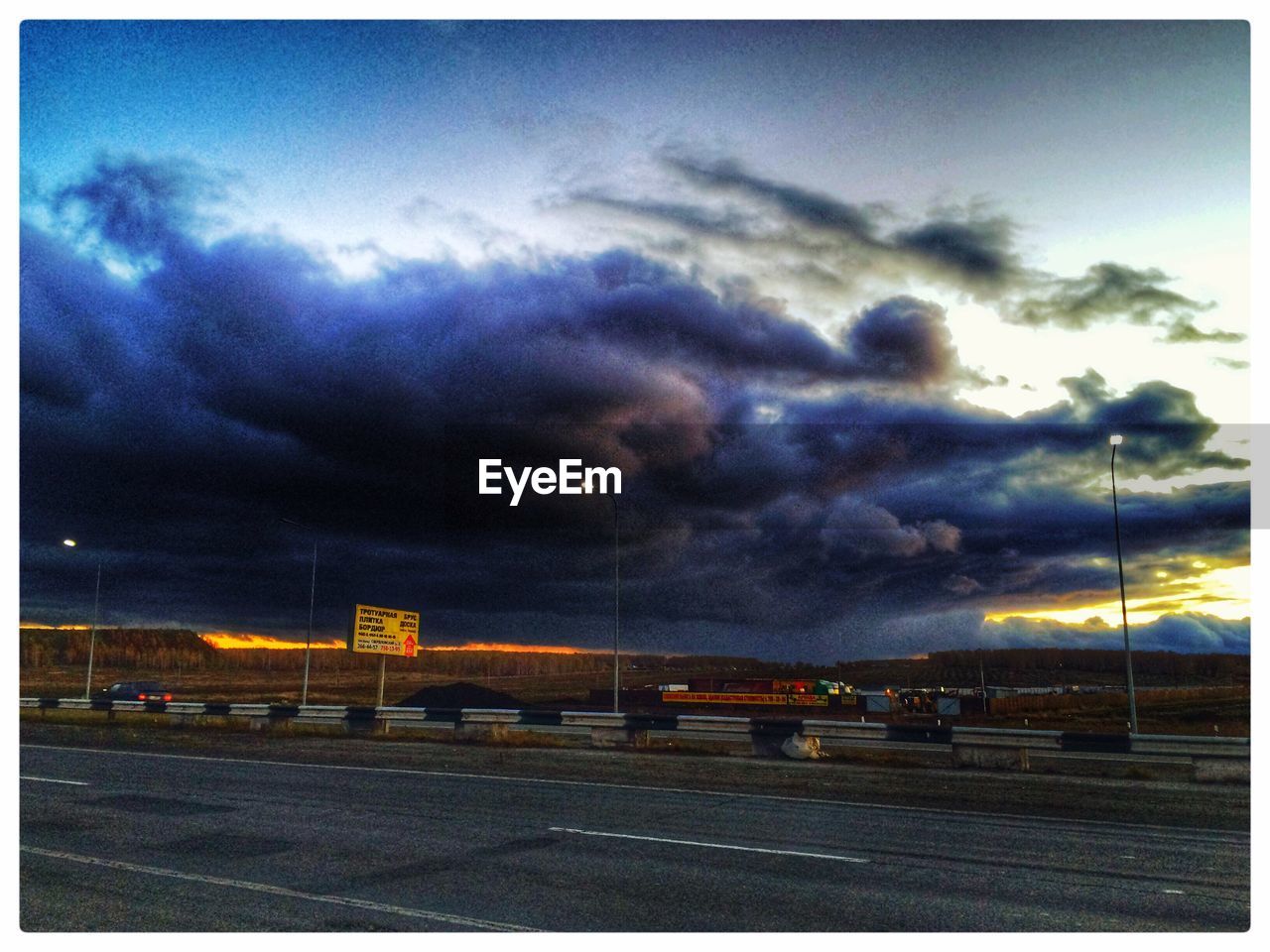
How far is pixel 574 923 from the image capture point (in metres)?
7.53

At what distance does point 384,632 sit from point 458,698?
47.8 m

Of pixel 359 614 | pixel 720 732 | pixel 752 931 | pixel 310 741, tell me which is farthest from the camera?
pixel 359 614

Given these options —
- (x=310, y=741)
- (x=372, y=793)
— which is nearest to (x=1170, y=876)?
(x=372, y=793)

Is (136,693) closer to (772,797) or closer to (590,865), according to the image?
(772,797)

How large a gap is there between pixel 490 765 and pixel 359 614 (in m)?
16.1

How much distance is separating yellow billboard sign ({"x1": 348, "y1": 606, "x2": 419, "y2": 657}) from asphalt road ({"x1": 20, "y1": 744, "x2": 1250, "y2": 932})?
1854 cm

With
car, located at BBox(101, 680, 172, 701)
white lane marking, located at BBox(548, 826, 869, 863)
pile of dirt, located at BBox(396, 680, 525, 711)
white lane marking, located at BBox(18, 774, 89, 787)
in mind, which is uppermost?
white lane marking, located at BBox(548, 826, 869, 863)

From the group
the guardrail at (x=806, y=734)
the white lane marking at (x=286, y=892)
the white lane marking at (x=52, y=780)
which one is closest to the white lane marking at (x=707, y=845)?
the white lane marking at (x=286, y=892)

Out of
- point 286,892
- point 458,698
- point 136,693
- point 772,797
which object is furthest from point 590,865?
point 458,698

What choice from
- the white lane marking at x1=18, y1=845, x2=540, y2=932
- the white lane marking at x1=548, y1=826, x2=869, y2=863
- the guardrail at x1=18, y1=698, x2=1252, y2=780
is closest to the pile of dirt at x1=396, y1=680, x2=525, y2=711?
the guardrail at x1=18, y1=698, x2=1252, y2=780

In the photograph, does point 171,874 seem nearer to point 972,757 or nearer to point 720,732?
point 720,732

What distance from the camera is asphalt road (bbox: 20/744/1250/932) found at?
780 cm

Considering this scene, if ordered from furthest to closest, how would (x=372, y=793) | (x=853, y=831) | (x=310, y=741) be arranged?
(x=310, y=741), (x=372, y=793), (x=853, y=831)

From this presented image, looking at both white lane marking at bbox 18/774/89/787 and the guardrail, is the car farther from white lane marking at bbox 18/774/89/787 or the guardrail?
white lane marking at bbox 18/774/89/787
